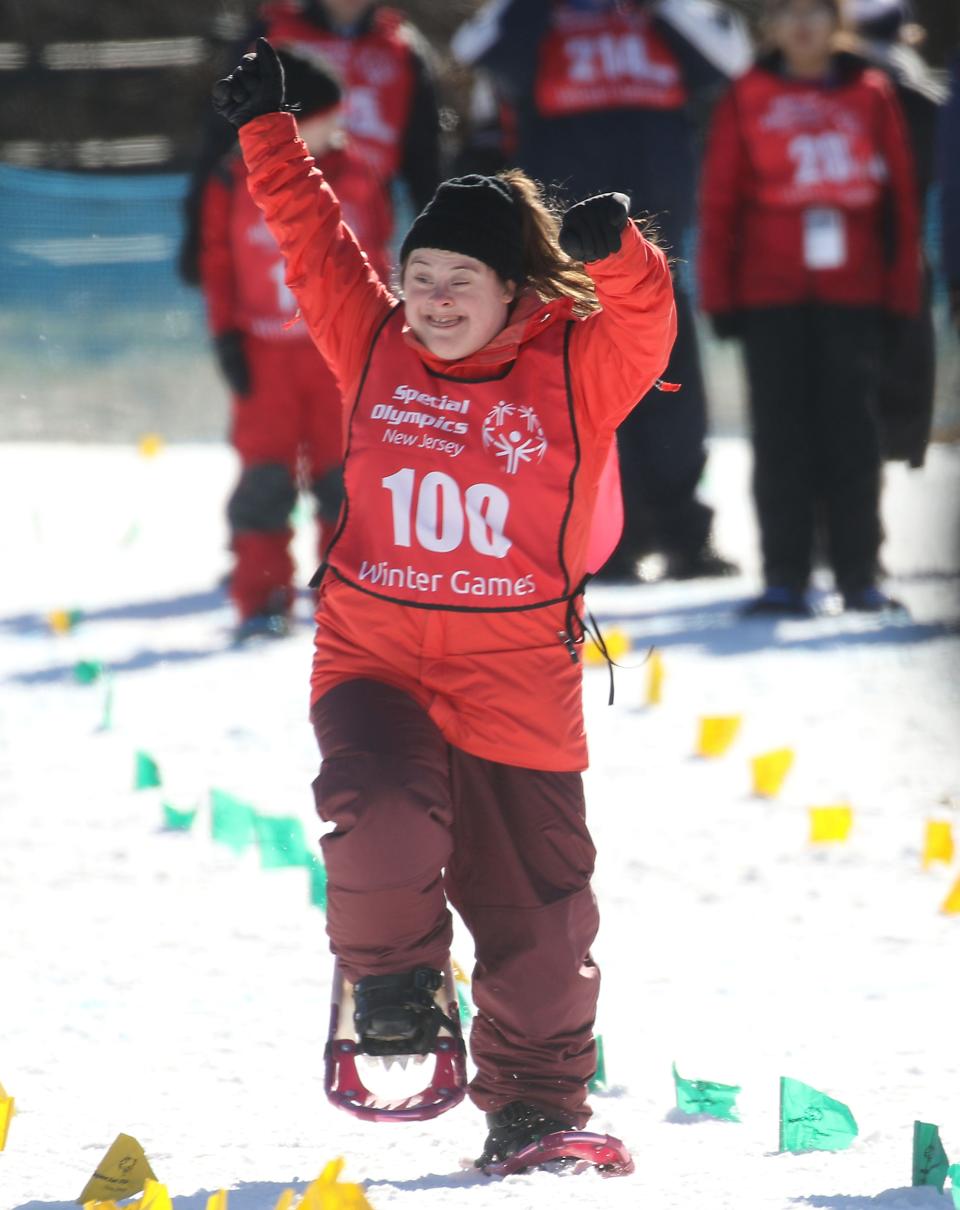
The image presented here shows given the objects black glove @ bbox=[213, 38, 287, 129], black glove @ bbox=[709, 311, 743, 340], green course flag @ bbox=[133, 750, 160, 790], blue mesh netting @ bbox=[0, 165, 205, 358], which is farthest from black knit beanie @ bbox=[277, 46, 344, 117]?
blue mesh netting @ bbox=[0, 165, 205, 358]

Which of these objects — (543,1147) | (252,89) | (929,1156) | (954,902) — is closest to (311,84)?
(252,89)

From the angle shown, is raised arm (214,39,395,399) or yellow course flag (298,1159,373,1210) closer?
yellow course flag (298,1159,373,1210)

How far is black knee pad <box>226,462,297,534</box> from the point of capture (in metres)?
7.05

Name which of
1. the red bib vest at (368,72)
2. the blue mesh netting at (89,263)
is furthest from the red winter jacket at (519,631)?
the blue mesh netting at (89,263)

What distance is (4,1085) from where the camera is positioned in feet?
11.2

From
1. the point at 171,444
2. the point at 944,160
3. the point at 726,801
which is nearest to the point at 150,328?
the point at 171,444

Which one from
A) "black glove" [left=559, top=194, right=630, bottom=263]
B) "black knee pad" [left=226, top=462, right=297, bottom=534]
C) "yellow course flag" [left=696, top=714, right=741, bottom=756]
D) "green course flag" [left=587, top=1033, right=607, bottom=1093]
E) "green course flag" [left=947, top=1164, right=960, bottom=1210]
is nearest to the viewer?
"green course flag" [left=947, top=1164, right=960, bottom=1210]

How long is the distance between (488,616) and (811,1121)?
0.89 metres

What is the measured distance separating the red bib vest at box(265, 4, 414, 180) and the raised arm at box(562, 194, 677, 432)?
Answer: 4.41 metres

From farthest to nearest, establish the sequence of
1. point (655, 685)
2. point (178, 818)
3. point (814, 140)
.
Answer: point (814, 140) → point (655, 685) → point (178, 818)

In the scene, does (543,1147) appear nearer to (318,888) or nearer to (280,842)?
(318,888)

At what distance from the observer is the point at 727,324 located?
7.27 m

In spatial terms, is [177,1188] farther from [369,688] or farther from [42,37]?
[42,37]

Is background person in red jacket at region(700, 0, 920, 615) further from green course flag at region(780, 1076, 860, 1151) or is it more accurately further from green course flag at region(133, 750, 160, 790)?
green course flag at region(780, 1076, 860, 1151)
